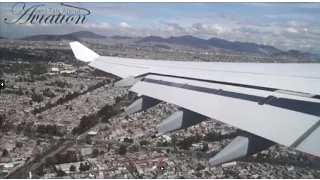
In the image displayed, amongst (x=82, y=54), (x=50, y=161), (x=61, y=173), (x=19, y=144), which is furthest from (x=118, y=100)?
(x=61, y=173)

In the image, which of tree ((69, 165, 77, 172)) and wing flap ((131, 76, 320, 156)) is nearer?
wing flap ((131, 76, 320, 156))

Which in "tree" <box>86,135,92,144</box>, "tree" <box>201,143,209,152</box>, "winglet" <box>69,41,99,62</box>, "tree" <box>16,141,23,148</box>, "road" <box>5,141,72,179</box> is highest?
"winglet" <box>69,41,99,62</box>

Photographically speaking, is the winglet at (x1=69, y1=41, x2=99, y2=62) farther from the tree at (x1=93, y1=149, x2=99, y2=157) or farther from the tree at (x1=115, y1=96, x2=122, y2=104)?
the tree at (x1=93, y1=149, x2=99, y2=157)

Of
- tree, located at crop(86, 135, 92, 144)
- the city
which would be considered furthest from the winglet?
→ tree, located at crop(86, 135, 92, 144)

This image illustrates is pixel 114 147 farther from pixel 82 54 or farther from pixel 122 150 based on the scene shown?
pixel 82 54

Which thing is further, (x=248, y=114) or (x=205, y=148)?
(x=205, y=148)

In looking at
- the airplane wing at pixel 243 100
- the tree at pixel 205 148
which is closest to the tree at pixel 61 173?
the airplane wing at pixel 243 100

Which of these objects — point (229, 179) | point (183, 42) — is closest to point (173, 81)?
point (229, 179)

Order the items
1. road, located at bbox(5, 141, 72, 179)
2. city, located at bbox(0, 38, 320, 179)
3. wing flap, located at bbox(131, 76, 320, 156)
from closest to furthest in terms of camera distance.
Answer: wing flap, located at bbox(131, 76, 320, 156), city, located at bbox(0, 38, 320, 179), road, located at bbox(5, 141, 72, 179)

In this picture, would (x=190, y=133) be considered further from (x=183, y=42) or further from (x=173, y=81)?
(x=183, y=42)

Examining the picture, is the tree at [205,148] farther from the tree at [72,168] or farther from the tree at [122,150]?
the tree at [72,168]
